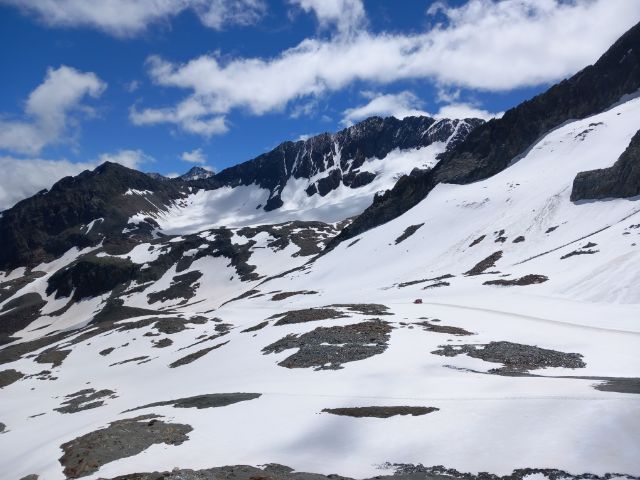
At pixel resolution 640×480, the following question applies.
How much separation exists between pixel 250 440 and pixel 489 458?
897 centimetres

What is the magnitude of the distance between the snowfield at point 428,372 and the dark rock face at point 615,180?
2.90 metres

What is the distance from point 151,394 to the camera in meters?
36.0

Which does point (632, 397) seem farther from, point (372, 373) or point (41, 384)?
point (41, 384)

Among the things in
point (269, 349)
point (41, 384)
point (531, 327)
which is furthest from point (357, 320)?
point (41, 384)

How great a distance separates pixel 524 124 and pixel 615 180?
63.6m

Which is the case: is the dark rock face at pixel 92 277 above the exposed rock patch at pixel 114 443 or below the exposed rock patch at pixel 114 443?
above

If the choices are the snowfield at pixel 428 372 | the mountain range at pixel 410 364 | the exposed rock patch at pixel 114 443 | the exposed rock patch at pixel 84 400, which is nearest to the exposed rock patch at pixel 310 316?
the mountain range at pixel 410 364

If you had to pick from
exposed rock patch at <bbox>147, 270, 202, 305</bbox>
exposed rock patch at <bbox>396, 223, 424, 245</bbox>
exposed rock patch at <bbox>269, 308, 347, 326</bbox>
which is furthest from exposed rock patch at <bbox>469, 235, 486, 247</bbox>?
exposed rock patch at <bbox>147, 270, 202, 305</bbox>

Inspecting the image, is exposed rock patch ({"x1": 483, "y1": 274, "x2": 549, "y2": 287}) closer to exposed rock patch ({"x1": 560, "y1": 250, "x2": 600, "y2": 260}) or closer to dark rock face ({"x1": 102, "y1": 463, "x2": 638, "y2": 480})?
exposed rock patch ({"x1": 560, "y1": 250, "x2": 600, "y2": 260})

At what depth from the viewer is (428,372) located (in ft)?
81.7

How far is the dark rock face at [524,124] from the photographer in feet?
413

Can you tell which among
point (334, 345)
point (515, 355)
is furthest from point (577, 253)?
point (334, 345)

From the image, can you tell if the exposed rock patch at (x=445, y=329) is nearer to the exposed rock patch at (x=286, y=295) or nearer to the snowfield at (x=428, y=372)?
the snowfield at (x=428, y=372)

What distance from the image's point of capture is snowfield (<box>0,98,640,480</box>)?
1470 cm
